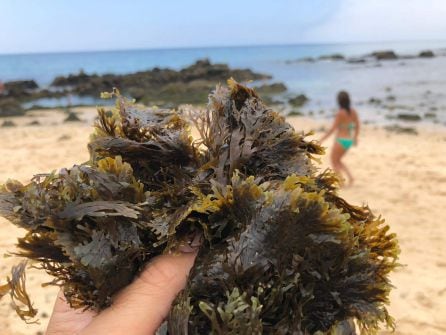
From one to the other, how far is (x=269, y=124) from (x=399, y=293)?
3.65 meters

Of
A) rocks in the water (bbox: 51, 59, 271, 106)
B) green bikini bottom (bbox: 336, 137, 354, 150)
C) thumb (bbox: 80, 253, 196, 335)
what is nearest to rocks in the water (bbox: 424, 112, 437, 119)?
green bikini bottom (bbox: 336, 137, 354, 150)

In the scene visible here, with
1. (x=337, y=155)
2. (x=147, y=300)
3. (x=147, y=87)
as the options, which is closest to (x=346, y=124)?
(x=337, y=155)

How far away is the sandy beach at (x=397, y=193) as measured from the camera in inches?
161

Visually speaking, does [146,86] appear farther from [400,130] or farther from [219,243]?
[219,243]

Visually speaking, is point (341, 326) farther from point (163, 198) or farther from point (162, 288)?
point (163, 198)

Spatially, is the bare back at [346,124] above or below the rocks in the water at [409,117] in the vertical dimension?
above

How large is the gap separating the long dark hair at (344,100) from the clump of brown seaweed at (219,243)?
760 cm

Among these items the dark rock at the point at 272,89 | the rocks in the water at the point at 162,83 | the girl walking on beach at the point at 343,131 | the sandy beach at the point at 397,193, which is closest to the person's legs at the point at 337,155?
the girl walking on beach at the point at 343,131

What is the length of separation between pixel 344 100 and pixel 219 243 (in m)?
7.95

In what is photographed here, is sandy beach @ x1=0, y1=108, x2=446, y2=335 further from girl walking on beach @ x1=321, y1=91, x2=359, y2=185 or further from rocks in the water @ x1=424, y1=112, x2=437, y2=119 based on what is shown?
rocks in the water @ x1=424, y1=112, x2=437, y2=119

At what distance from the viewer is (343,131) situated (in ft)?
28.3

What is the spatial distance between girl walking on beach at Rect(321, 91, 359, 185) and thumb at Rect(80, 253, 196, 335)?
7.63 m

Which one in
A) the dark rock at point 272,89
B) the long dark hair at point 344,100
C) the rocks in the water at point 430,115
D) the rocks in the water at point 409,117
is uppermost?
the long dark hair at point 344,100

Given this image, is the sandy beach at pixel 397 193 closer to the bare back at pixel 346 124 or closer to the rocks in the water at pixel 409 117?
the bare back at pixel 346 124
